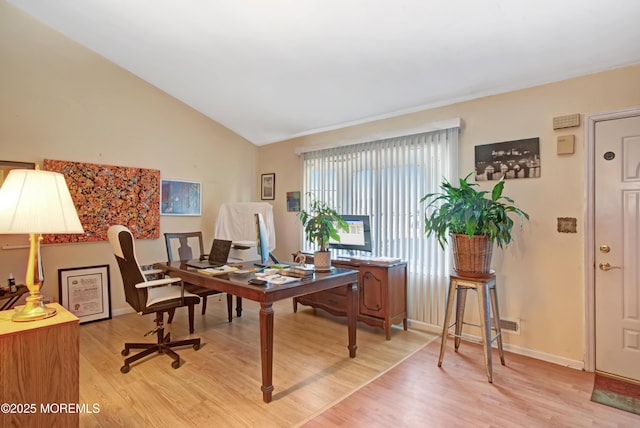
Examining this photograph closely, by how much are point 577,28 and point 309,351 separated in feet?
10.5

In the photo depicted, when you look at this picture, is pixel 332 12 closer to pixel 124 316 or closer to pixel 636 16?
pixel 636 16

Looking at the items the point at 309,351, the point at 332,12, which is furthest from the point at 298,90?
the point at 309,351

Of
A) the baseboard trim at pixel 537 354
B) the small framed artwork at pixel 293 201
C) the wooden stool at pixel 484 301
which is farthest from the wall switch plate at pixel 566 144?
the small framed artwork at pixel 293 201

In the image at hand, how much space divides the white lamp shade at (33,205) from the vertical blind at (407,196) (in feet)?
9.66

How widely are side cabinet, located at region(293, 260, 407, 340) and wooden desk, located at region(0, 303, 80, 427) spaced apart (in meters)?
2.49

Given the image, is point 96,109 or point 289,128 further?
point 289,128

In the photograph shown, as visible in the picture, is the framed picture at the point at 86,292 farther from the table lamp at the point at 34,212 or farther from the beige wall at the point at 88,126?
the table lamp at the point at 34,212

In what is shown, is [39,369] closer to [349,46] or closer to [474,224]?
[474,224]

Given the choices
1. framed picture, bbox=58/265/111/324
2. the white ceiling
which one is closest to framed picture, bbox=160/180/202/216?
framed picture, bbox=58/265/111/324

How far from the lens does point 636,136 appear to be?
7.95ft

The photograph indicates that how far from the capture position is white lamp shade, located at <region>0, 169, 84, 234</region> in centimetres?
143

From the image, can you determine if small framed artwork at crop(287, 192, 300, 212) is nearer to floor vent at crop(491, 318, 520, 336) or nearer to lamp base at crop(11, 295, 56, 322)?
floor vent at crop(491, 318, 520, 336)

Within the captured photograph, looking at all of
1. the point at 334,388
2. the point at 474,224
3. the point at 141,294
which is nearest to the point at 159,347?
the point at 141,294

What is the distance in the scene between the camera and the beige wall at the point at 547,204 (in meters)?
2.63
